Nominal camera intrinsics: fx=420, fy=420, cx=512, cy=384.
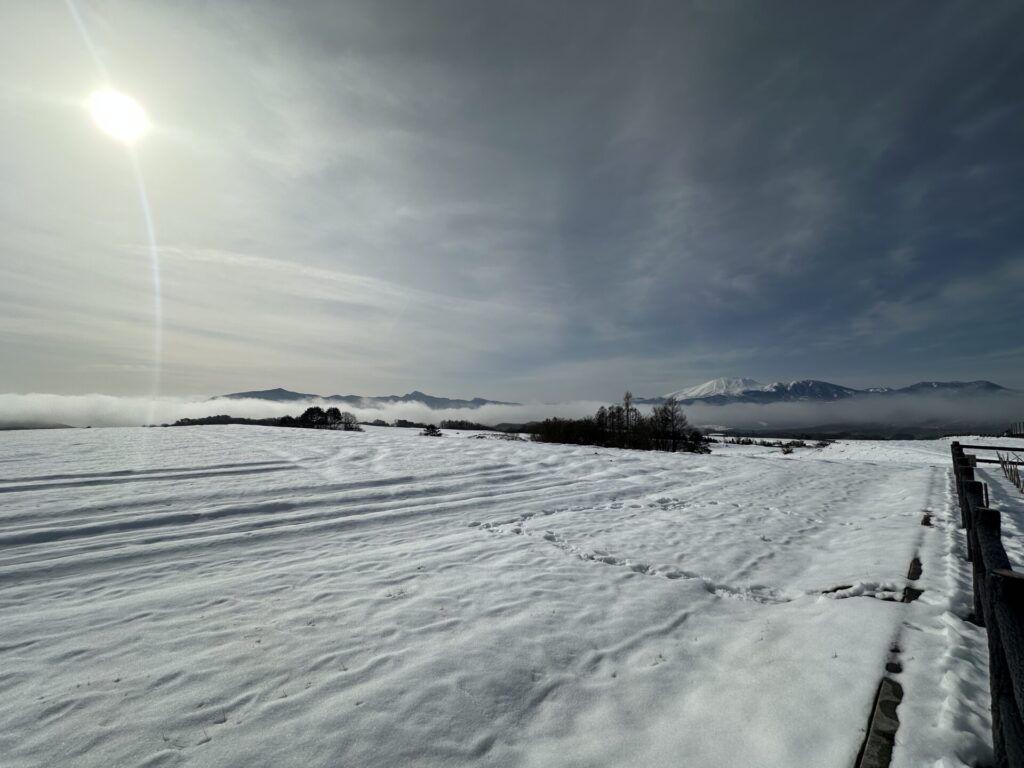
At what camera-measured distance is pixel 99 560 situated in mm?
7484

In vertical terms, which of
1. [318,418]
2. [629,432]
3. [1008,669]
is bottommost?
[1008,669]

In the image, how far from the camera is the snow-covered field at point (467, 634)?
3479 millimetres

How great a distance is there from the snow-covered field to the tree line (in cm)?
3562

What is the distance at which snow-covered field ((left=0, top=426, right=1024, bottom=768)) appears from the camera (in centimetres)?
348

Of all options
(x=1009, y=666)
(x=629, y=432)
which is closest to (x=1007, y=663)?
(x=1009, y=666)

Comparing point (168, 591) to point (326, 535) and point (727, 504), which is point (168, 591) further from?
point (727, 504)

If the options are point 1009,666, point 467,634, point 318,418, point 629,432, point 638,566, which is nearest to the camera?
point 1009,666

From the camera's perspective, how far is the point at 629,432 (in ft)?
166

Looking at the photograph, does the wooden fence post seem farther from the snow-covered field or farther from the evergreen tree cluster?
the evergreen tree cluster

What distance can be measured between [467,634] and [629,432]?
47919 mm

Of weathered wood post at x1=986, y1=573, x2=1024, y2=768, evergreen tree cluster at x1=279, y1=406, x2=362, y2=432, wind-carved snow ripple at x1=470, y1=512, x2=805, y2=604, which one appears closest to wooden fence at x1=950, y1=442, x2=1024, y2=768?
weathered wood post at x1=986, y1=573, x2=1024, y2=768

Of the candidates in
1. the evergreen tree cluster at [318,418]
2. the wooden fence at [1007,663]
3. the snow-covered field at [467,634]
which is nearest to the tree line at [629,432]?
the evergreen tree cluster at [318,418]

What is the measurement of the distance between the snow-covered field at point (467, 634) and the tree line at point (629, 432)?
117ft

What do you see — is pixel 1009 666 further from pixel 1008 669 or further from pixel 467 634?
pixel 467 634
